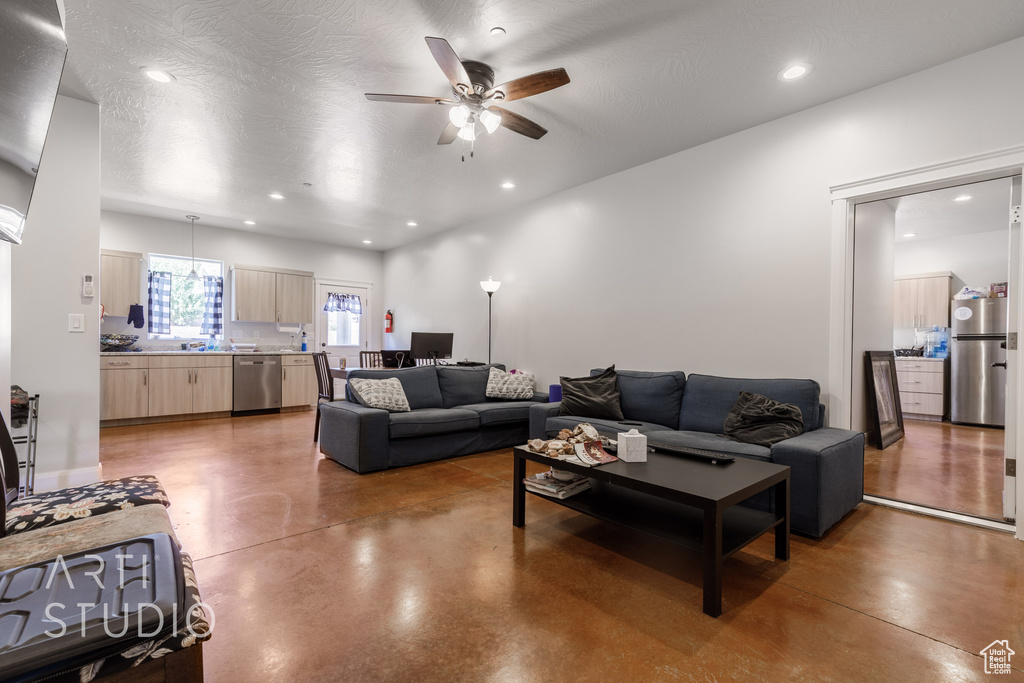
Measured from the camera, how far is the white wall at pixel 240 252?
20.8ft

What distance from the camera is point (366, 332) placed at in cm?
858

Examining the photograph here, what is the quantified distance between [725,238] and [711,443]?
1.83 meters

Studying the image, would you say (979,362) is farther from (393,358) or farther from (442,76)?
(393,358)

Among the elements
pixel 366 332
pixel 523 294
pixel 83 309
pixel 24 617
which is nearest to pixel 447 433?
pixel 523 294

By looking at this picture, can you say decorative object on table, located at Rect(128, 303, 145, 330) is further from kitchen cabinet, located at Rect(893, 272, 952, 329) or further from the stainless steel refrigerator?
the stainless steel refrigerator

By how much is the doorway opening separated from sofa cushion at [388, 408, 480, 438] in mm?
3194

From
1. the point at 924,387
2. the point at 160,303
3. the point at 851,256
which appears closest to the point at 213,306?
the point at 160,303

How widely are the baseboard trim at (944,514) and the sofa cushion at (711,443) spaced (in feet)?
3.35

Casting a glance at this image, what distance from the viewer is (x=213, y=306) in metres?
7.05

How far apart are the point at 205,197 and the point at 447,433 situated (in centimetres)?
428

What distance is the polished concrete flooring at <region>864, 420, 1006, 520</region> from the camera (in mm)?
3059

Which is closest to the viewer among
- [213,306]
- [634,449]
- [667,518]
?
[667,518]

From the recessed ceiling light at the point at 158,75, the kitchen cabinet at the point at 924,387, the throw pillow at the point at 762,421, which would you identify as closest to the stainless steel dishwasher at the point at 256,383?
the recessed ceiling light at the point at 158,75

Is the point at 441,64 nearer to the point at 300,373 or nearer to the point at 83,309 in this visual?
the point at 83,309
